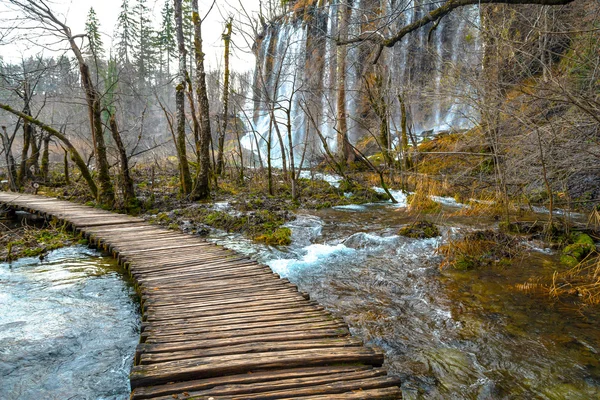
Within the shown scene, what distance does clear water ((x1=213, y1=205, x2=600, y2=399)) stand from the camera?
3799 mm

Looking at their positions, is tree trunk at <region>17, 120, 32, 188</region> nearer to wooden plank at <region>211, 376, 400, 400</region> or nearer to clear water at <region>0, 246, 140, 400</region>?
clear water at <region>0, 246, 140, 400</region>

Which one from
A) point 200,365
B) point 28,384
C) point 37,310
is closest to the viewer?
point 200,365

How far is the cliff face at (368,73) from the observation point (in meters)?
11.4

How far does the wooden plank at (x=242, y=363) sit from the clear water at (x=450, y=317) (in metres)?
0.83

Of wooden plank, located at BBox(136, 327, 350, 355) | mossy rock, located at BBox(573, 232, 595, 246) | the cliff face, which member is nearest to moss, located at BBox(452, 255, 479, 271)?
mossy rock, located at BBox(573, 232, 595, 246)

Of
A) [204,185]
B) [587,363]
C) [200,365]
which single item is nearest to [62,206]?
[204,185]

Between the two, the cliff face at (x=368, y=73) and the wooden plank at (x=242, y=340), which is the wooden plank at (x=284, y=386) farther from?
the cliff face at (x=368, y=73)

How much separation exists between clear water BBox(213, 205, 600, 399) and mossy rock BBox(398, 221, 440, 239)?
24cm

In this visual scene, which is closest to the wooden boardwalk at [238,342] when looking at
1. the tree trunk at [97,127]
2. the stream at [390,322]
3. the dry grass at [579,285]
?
the stream at [390,322]

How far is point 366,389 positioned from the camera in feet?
9.34

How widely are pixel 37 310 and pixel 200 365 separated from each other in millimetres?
3473

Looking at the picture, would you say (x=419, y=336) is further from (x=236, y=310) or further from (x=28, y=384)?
(x=28, y=384)

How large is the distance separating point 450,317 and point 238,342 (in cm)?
299

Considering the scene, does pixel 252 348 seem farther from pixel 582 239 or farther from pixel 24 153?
pixel 24 153
